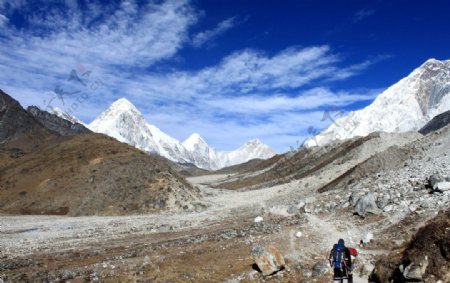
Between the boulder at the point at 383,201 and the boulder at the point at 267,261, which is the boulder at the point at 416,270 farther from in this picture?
the boulder at the point at 383,201

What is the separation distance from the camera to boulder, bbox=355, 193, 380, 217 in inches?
1517

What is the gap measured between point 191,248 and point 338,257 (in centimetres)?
1671

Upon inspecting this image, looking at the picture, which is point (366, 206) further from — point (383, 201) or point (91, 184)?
point (91, 184)

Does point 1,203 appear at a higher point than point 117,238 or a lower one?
higher

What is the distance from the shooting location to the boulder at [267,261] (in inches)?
949

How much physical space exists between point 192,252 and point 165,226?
19992 millimetres

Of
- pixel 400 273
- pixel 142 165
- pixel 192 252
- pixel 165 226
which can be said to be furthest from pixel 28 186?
pixel 400 273

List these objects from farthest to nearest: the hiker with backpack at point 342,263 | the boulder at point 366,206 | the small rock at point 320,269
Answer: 1. the boulder at point 366,206
2. the small rock at point 320,269
3. the hiker with backpack at point 342,263

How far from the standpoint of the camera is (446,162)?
44.2m

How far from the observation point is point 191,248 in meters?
34.3

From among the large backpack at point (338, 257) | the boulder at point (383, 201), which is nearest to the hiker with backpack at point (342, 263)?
the large backpack at point (338, 257)

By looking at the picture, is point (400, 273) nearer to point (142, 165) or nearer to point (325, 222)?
point (325, 222)

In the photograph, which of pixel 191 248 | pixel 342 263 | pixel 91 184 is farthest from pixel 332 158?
pixel 342 263

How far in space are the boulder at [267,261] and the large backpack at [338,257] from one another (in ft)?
16.1
